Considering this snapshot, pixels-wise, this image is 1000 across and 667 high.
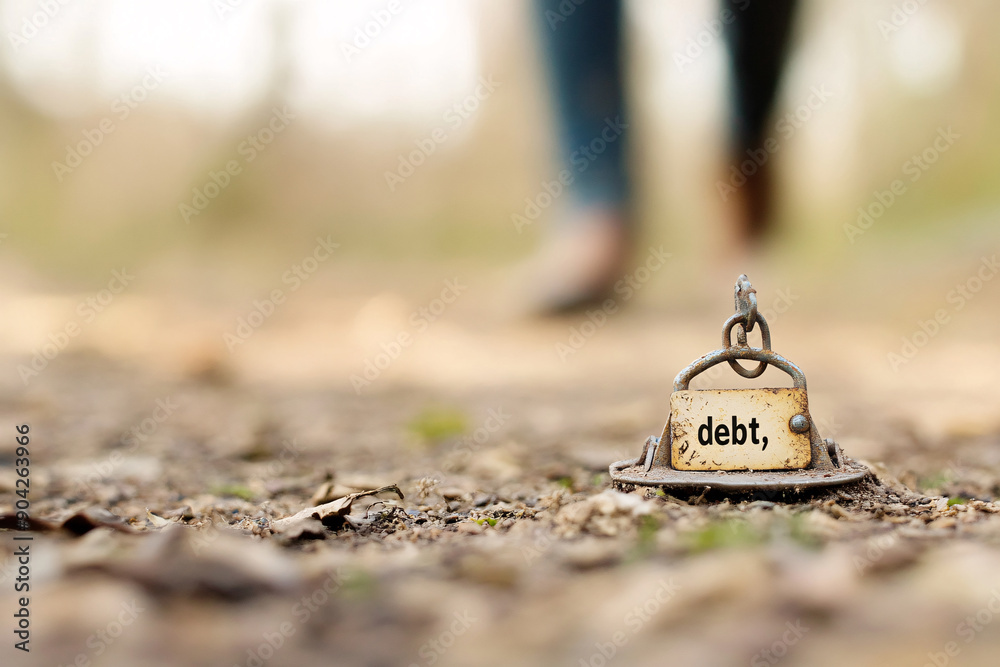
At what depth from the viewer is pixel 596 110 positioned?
17.5 feet

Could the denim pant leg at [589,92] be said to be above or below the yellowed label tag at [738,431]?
above

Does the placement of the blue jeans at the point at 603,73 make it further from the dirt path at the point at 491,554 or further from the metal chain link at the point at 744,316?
the metal chain link at the point at 744,316

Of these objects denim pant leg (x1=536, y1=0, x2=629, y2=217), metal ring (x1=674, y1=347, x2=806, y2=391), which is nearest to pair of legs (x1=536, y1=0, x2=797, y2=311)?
denim pant leg (x1=536, y1=0, x2=629, y2=217)

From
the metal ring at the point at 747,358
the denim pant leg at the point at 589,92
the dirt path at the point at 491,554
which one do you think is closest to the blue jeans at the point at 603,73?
the denim pant leg at the point at 589,92

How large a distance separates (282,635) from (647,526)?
507 millimetres

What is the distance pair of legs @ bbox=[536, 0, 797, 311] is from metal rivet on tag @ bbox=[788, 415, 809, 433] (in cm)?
387

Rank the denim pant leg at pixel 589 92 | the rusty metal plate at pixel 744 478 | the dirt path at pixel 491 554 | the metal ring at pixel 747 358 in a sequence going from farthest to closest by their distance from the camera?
the denim pant leg at pixel 589 92, the metal ring at pixel 747 358, the rusty metal plate at pixel 744 478, the dirt path at pixel 491 554

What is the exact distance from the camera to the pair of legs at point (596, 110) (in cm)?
515

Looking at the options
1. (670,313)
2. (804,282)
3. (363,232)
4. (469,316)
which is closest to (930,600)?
(670,313)

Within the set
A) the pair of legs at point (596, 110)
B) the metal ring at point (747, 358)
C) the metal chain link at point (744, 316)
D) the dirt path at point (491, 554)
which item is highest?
the pair of legs at point (596, 110)

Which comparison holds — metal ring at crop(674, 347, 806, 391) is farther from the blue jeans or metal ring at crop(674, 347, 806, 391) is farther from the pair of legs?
the blue jeans

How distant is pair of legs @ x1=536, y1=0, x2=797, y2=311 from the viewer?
5.15 meters

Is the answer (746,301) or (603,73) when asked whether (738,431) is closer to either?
(746,301)

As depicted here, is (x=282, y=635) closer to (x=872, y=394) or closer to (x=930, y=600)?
(x=930, y=600)
